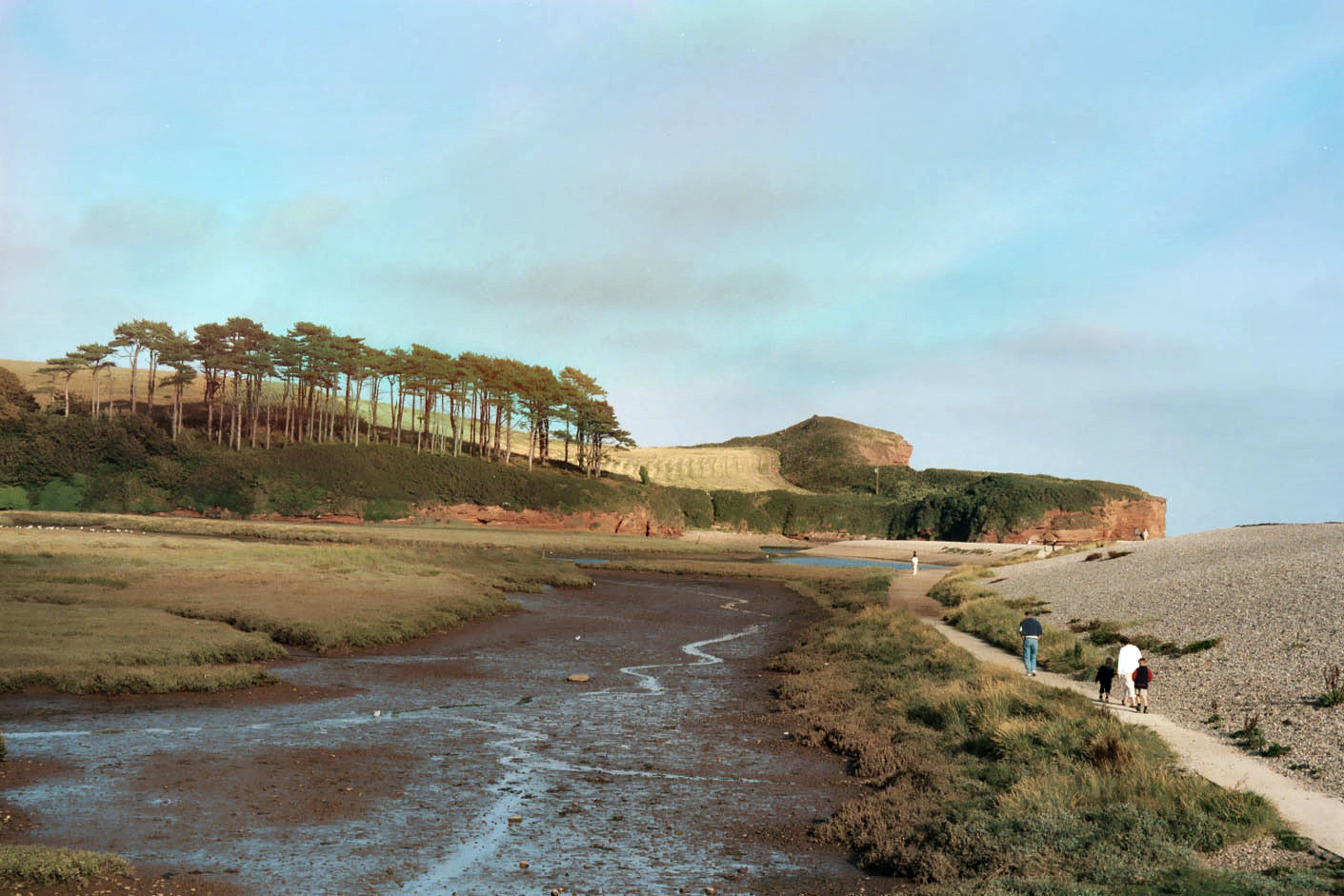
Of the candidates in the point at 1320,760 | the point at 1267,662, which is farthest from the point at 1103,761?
the point at 1267,662

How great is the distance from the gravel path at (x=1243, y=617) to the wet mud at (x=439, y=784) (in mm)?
7985

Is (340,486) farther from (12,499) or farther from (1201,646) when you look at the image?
(1201,646)

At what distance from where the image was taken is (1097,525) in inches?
5054

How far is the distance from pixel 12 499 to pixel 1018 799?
338 ft

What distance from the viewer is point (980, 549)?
9769 cm

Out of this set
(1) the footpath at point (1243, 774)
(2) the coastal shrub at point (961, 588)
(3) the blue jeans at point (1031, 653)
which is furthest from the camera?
(2) the coastal shrub at point (961, 588)

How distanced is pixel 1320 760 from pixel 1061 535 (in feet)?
399

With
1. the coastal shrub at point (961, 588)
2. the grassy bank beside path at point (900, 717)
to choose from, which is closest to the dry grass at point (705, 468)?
the coastal shrub at point (961, 588)

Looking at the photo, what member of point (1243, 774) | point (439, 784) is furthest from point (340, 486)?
point (1243, 774)

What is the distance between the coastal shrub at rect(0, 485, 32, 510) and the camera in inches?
3450

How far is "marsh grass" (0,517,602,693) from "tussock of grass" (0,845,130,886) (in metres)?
12.2

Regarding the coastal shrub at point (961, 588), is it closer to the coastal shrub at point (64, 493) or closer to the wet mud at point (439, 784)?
Result: the wet mud at point (439, 784)

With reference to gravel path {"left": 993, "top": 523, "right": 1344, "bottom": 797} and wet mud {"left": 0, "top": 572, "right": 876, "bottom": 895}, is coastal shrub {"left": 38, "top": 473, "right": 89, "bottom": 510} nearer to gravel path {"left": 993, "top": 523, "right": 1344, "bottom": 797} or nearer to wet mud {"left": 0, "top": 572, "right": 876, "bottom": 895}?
wet mud {"left": 0, "top": 572, "right": 876, "bottom": 895}

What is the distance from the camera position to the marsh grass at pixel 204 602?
2219 centimetres
